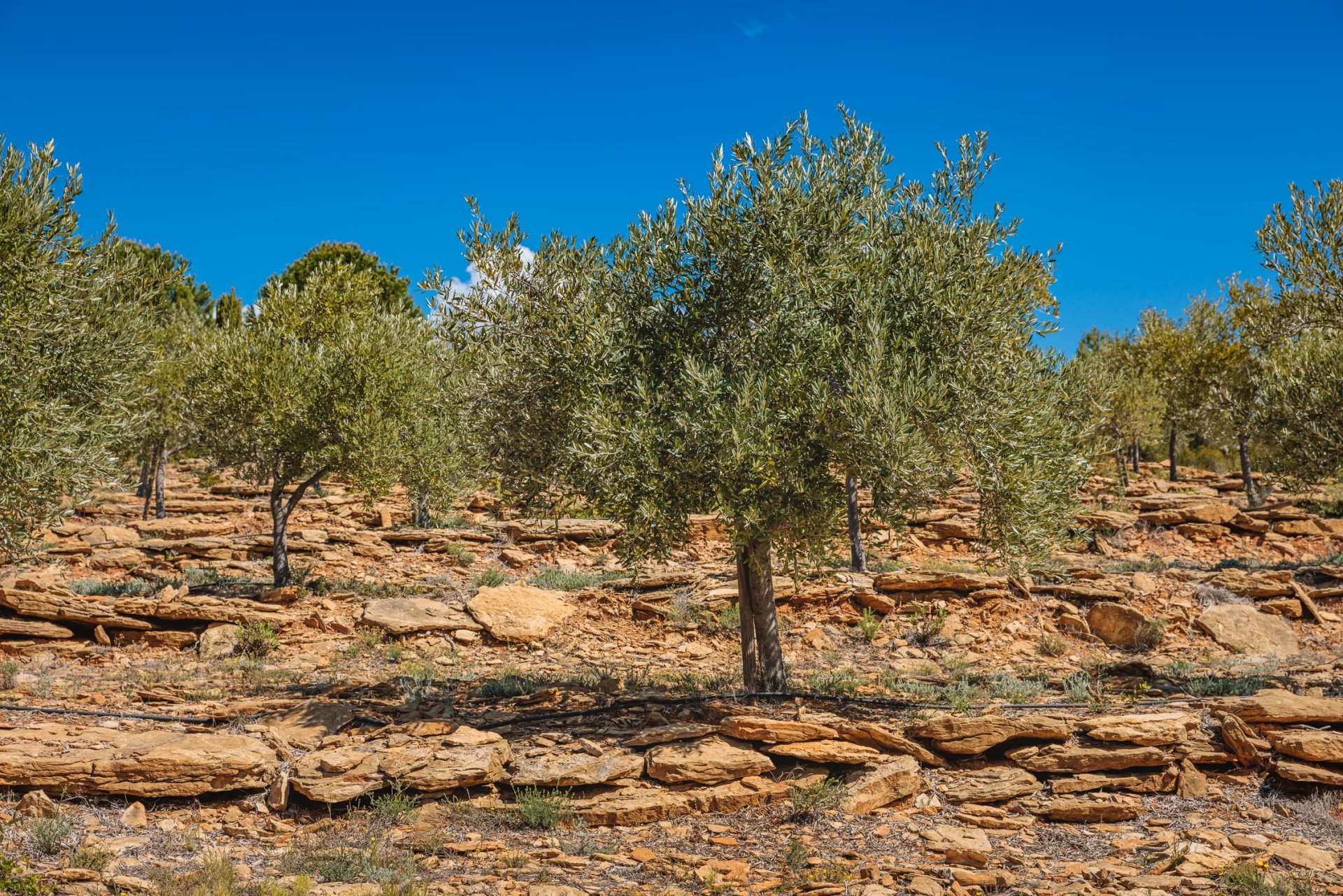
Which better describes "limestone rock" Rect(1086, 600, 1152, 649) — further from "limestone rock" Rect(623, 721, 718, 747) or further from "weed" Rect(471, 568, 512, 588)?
"weed" Rect(471, 568, 512, 588)

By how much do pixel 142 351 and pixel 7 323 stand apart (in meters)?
5.97

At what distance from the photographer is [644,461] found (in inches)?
512

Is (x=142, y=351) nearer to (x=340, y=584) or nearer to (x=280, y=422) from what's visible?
(x=280, y=422)

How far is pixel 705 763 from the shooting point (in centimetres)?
1296

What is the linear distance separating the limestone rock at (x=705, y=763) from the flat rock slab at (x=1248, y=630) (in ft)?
48.6

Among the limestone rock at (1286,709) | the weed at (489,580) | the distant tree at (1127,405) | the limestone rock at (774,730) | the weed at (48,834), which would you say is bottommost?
the weed at (48,834)

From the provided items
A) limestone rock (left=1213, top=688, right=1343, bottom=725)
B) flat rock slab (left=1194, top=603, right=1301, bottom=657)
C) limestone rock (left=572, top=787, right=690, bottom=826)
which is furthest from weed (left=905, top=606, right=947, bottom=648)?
limestone rock (left=572, top=787, right=690, bottom=826)

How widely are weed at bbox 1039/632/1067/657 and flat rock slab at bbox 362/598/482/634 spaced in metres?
14.4

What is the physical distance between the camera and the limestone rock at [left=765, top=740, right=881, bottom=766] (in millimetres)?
13227

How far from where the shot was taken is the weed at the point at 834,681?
57.3ft

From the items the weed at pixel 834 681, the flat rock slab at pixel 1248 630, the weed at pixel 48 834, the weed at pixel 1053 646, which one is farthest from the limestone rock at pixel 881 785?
the flat rock slab at pixel 1248 630

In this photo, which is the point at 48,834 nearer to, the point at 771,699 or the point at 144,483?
the point at 771,699

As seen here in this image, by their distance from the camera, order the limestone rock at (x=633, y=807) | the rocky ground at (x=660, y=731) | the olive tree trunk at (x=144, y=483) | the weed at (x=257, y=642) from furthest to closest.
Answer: the olive tree trunk at (x=144, y=483), the weed at (x=257, y=642), the limestone rock at (x=633, y=807), the rocky ground at (x=660, y=731)

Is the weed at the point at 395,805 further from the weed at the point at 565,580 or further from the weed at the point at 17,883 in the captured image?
the weed at the point at 565,580
